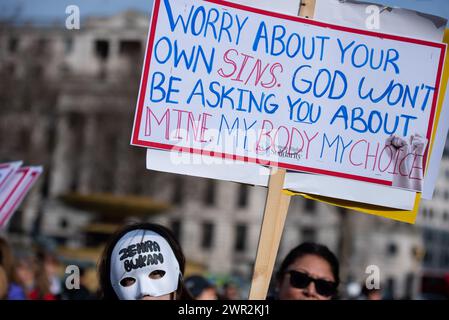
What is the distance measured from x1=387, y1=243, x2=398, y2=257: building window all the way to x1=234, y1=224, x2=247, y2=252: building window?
8.98m

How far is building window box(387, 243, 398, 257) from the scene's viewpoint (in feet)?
202

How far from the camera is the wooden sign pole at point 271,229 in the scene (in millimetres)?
3908

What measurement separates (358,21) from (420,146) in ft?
1.88

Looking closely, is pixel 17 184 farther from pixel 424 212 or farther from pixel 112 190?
pixel 424 212

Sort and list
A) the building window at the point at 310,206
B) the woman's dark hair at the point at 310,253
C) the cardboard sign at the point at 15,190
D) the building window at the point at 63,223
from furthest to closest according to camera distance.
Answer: the building window at the point at 310,206 → the building window at the point at 63,223 → the cardboard sign at the point at 15,190 → the woman's dark hair at the point at 310,253

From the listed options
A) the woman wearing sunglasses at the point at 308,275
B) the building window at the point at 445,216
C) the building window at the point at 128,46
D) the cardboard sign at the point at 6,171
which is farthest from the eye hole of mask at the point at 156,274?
the building window at the point at 445,216

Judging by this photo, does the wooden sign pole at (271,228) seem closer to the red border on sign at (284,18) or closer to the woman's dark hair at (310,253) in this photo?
the red border on sign at (284,18)

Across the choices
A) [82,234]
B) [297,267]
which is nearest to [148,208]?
[82,234]

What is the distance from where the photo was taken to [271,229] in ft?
13.0

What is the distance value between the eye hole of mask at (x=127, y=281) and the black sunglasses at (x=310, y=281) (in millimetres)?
874

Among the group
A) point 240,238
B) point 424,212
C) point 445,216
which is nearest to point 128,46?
point 424,212

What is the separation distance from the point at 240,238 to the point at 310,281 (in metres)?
59.5

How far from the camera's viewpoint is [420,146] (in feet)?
13.4

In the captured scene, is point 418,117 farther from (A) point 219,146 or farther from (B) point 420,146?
(A) point 219,146
